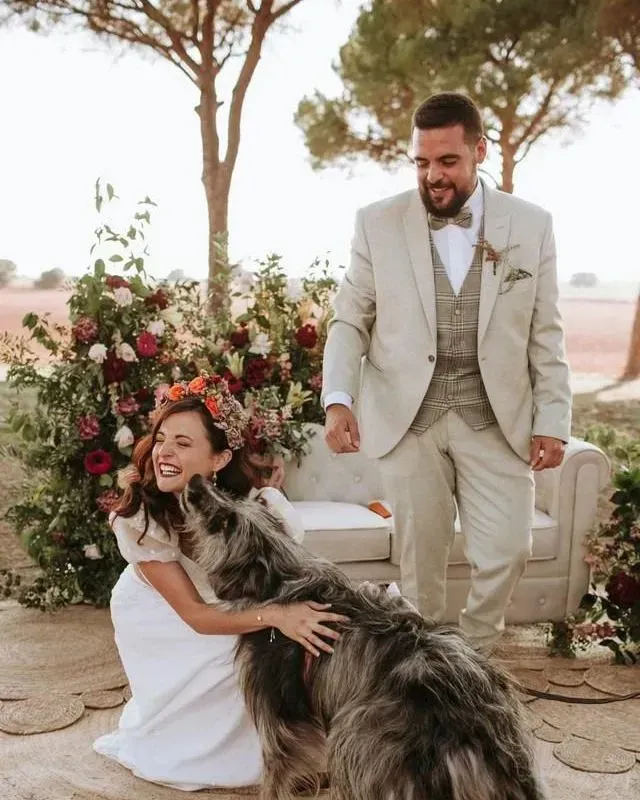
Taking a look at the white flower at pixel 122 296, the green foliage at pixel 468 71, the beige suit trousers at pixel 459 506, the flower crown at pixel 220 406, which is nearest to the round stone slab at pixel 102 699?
the beige suit trousers at pixel 459 506

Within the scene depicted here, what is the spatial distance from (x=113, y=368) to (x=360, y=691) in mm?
2315

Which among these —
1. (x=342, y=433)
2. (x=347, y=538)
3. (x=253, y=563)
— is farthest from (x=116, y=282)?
(x=253, y=563)

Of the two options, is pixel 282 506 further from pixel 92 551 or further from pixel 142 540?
pixel 92 551

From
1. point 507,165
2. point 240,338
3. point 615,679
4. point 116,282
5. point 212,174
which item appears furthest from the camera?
point 507,165

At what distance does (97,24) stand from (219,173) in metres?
0.95

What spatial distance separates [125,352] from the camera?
3783 mm

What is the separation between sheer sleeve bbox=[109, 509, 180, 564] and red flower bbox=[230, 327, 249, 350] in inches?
72.5

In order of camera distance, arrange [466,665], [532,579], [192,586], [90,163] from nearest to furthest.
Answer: [466,665]
[192,586]
[532,579]
[90,163]

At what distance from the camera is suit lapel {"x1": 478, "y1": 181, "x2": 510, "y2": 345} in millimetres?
2650

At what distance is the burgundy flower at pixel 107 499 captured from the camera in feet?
12.3

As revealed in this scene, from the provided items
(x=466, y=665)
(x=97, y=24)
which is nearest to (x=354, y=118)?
(x=97, y=24)

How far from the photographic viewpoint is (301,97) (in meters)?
5.29

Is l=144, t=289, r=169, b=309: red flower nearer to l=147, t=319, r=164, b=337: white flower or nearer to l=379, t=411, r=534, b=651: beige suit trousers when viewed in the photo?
l=147, t=319, r=164, b=337: white flower

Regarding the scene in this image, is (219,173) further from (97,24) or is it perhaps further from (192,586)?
(192,586)
